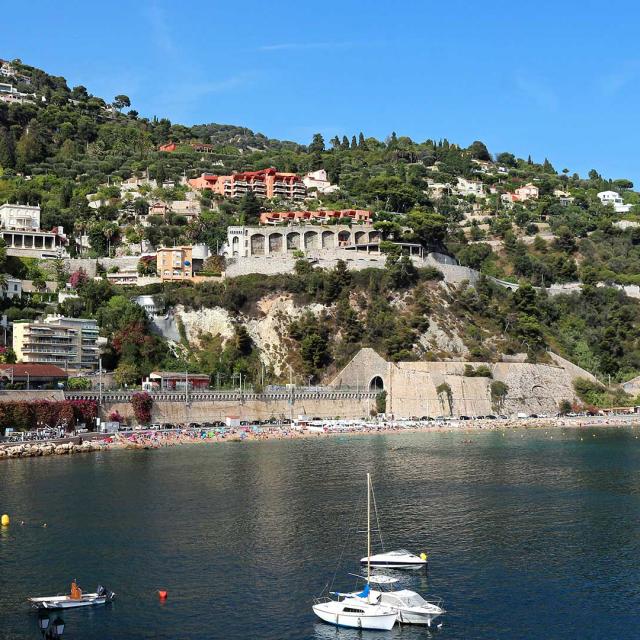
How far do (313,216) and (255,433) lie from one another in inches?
1470

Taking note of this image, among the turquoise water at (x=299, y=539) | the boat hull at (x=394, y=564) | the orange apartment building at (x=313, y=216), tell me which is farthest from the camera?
the orange apartment building at (x=313, y=216)

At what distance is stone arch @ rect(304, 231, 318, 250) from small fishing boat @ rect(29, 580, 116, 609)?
7014cm

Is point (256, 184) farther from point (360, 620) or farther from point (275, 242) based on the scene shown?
point (360, 620)

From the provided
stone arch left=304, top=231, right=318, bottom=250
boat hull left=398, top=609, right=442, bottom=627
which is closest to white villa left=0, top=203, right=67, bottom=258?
stone arch left=304, top=231, right=318, bottom=250

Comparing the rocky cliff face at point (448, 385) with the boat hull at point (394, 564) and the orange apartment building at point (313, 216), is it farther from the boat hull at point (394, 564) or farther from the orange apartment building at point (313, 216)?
the boat hull at point (394, 564)

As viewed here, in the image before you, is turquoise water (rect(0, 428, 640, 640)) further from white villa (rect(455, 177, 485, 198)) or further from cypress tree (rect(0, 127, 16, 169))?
white villa (rect(455, 177, 485, 198))

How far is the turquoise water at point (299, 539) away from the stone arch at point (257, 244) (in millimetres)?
39957

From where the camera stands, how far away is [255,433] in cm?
7038

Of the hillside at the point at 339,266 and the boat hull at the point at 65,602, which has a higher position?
the hillside at the point at 339,266

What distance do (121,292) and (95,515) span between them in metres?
47.5

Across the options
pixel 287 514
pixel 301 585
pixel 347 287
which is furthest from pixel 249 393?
pixel 301 585

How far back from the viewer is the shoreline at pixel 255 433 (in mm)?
57781

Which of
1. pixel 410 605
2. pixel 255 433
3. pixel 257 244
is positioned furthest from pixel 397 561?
pixel 257 244

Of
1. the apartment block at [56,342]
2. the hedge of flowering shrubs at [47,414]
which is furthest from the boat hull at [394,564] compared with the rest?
the apartment block at [56,342]
